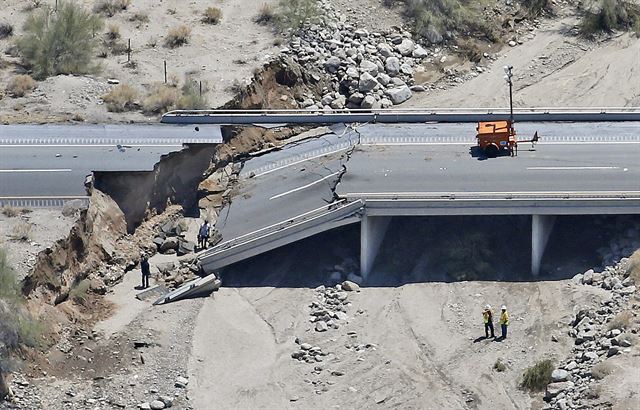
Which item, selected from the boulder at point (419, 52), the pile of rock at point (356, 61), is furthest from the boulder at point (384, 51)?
the boulder at point (419, 52)

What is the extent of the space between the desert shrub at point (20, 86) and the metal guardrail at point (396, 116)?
4646 millimetres

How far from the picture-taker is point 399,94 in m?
69.4

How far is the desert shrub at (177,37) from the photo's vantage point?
69875 mm

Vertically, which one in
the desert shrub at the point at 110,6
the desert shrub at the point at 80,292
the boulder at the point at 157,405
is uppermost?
the desert shrub at the point at 110,6

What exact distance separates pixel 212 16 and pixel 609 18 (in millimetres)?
13716

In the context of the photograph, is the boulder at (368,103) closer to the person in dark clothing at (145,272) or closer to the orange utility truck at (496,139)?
the orange utility truck at (496,139)

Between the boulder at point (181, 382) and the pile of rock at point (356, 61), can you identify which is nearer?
the boulder at point (181, 382)

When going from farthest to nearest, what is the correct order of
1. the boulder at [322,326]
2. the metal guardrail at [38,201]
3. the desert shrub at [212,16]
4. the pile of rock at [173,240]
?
the desert shrub at [212,16], the pile of rock at [173,240], the metal guardrail at [38,201], the boulder at [322,326]

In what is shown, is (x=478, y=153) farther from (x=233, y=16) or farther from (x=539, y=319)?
(x=233, y=16)

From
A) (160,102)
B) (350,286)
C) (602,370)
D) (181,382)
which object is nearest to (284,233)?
(350,286)

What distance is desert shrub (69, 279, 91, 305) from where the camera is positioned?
56.8 meters

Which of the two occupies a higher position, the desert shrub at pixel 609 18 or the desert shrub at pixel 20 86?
the desert shrub at pixel 609 18

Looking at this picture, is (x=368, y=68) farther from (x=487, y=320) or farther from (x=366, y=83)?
(x=487, y=320)

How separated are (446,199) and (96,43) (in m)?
15.8
